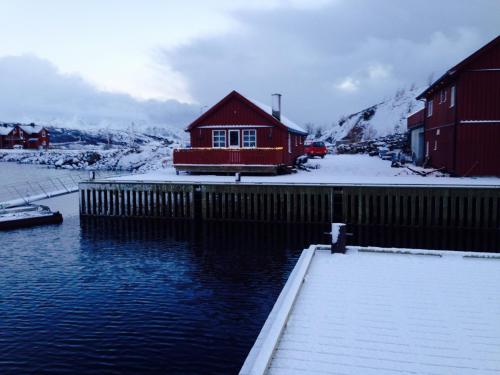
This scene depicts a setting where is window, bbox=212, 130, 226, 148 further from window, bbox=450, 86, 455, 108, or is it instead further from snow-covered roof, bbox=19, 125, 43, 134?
snow-covered roof, bbox=19, 125, 43, 134

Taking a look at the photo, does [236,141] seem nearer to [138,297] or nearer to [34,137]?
[138,297]

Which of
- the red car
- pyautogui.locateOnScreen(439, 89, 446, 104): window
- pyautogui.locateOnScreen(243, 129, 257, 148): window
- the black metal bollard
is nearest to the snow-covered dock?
the black metal bollard

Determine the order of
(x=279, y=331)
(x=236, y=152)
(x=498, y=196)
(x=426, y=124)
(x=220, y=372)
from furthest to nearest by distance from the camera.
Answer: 1. (x=426, y=124)
2. (x=236, y=152)
3. (x=498, y=196)
4. (x=220, y=372)
5. (x=279, y=331)

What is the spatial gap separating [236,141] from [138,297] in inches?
762

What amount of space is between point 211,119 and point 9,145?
124 meters

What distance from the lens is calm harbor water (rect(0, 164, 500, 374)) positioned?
9961 mm

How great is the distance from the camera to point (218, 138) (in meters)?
31.7

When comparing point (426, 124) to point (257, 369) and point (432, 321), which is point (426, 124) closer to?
point (432, 321)

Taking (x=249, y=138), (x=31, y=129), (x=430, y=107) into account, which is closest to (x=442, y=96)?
(x=430, y=107)

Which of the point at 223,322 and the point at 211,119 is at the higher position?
the point at 211,119

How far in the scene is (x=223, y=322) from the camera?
A: 1162 cm

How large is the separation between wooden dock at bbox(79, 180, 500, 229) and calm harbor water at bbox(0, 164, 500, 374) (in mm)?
995

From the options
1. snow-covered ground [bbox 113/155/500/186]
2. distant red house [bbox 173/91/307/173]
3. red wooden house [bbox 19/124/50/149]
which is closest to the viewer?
snow-covered ground [bbox 113/155/500/186]

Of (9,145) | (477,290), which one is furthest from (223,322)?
(9,145)
